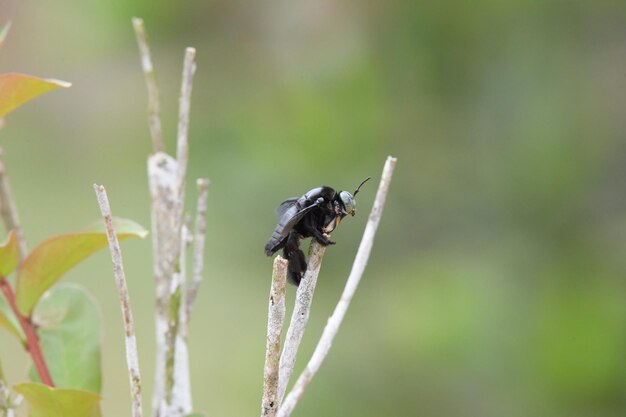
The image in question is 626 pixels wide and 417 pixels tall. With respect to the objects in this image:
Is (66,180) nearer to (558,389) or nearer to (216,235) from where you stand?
(216,235)

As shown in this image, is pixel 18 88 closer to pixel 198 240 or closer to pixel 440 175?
pixel 198 240

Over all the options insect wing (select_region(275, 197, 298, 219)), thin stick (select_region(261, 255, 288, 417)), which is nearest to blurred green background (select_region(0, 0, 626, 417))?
insect wing (select_region(275, 197, 298, 219))

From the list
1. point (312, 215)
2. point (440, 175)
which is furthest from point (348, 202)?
point (440, 175)

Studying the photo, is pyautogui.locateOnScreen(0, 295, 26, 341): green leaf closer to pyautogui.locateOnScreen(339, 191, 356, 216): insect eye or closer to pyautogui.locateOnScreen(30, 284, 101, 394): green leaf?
pyautogui.locateOnScreen(30, 284, 101, 394): green leaf

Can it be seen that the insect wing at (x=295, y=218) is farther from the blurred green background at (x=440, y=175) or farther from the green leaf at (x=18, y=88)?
the blurred green background at (x=440, y=175)

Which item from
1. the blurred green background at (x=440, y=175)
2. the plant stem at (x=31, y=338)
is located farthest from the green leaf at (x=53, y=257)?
the blurred green background at (x=440, y=175)

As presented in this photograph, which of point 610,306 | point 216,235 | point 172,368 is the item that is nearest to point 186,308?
point 172,368

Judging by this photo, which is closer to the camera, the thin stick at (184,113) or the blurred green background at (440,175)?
the thin stick at (184,113)
